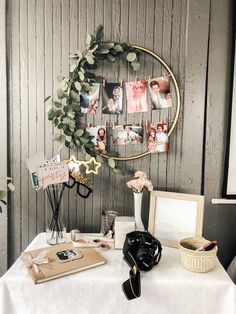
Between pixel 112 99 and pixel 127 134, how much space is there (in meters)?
0.21

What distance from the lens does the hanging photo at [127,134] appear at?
1511 millimetres

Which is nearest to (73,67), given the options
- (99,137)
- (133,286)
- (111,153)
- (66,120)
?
(66,120)

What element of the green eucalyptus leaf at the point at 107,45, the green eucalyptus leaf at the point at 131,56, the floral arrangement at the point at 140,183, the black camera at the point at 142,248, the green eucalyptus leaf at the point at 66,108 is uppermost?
the green eucalyptus leaf at the point at 107,45

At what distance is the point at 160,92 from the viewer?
149 cm

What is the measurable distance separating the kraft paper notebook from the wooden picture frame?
0.35 meters

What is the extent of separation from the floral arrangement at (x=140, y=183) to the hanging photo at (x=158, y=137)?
6.4 inches

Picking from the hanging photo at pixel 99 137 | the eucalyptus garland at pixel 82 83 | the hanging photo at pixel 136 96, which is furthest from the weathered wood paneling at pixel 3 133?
the hanging photo at pixel 136 96

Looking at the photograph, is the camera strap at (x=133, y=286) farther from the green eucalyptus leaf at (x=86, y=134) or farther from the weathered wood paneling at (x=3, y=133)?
the weathered wood paneling at (x=3, y=133)

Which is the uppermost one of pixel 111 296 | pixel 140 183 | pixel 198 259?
pixel 140 183

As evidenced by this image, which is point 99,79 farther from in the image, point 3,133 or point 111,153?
point 3,133

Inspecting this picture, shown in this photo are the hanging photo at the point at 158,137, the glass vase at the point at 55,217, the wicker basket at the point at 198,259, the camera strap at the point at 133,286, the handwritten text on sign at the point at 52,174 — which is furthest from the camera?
the hanging photo at the point at 158,137

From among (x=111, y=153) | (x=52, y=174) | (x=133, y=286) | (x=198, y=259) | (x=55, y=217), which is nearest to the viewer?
(x=133, y=286)

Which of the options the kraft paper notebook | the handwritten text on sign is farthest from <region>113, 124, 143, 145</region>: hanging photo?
the kraft paper notebook

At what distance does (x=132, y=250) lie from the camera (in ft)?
3.80
